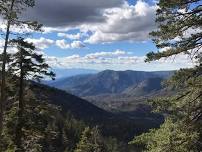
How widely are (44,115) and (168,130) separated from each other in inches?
457

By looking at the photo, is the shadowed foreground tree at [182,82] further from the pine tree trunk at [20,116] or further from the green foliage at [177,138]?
the pine tree trunk at [20,116]

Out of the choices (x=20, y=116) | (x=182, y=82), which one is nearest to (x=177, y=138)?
(x=182, y=82)

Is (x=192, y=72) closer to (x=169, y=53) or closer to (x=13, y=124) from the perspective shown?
(x=169, y=53)

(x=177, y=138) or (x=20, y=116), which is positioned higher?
(x=20, y=116)

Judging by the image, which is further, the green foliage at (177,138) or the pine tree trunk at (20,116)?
the pine tree trunk at (20,116)

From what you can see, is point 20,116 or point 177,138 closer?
point 177,138

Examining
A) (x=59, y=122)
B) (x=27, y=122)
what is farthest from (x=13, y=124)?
(x=59, y=122)

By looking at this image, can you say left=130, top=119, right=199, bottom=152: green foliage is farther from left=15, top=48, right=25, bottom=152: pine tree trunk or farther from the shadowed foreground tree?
left=15, top=48, right=25, bottom=152: pine tree trunk

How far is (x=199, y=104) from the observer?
19250 millimetres

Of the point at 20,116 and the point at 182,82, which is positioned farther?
the point at 20,116

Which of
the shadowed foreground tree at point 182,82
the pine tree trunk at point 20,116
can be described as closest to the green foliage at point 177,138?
the shadowed foreground tree at point 182,82

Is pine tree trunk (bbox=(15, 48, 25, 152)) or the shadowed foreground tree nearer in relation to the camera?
the shadowed foreground tree

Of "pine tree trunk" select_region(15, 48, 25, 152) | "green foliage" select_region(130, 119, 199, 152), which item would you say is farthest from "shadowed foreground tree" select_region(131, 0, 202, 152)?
"pine tree trunk" select_region(15, 48, 25, 152)

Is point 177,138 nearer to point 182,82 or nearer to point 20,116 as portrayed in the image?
point 182,82
